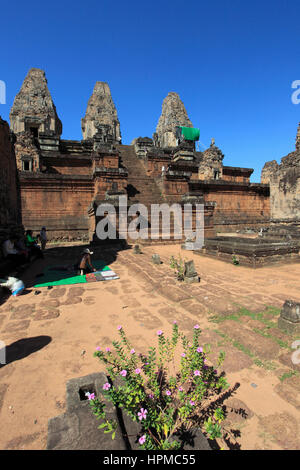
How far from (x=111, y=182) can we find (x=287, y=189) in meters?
13.5

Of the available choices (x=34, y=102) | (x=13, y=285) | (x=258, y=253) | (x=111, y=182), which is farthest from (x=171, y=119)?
Answer: (x=13, y=285)

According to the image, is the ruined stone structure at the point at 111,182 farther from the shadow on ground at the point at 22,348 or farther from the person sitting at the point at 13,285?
the shadow on ground at the point at 22,348

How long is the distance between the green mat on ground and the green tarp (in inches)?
1208

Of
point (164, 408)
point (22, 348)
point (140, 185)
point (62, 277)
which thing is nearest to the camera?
point (164, 408)

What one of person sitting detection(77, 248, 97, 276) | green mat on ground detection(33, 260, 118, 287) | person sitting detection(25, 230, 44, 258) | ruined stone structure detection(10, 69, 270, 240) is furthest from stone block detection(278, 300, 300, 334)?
ruined stone structure detection(10, 69, 270, 240)

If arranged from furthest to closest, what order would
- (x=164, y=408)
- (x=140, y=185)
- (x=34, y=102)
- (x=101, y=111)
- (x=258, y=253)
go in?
1. (x=101, y=111)
2. (x=34, y=102)
3. (x=140, y=185)
4. (x=258, y=253)
5. (x=164, y=408)

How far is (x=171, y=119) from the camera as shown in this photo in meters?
38.6

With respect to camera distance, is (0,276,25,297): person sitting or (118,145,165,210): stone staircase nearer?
(0,276,25,297): person sitting

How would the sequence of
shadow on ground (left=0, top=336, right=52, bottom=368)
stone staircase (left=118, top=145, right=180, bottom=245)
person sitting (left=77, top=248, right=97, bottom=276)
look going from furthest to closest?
stone staircase (left=118, top=145, right=180, bottom=245) → person sitting (left=77, top=248, right=97, bottom=276) → shadow on ground (left=0, top=336, right=52, bottom=368)

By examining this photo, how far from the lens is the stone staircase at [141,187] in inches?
555

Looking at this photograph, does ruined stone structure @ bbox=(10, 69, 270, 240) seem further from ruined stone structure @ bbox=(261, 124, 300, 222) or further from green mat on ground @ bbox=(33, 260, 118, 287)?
green mat on ground @ bbox=(33, 260, 118, 287)

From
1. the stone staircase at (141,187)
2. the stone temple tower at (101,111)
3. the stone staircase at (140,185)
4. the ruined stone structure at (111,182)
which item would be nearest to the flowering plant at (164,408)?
the stone staircase at (141,187)

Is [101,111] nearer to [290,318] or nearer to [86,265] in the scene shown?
[86,265]

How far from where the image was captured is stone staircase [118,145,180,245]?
46.3ft
